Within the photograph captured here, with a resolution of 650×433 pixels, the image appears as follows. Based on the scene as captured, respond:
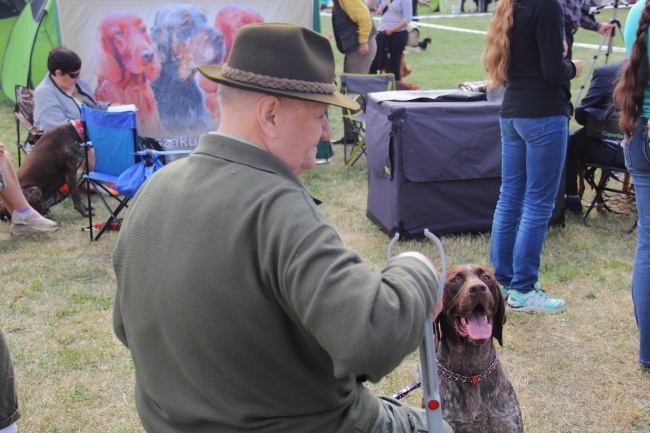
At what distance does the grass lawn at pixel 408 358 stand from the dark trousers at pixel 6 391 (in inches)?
30.4

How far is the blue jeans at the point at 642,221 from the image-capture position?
3.22 metres

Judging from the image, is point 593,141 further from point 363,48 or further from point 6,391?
point 6,391

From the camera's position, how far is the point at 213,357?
1479 millimetres

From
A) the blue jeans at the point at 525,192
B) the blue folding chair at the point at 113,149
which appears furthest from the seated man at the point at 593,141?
the blue folding chair at the point at 113,149

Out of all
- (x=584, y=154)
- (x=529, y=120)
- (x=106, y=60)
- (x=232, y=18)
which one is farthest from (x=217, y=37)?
(x=529, y=120)

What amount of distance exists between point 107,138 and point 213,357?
15.7 ft

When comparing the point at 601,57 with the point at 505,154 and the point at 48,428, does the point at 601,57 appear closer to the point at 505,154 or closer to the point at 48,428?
the point at 505,154

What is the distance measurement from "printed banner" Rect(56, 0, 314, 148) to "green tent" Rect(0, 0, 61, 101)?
4.47ft

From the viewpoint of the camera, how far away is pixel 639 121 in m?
3.19

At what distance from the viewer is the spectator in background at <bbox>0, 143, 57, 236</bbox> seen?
5.91m

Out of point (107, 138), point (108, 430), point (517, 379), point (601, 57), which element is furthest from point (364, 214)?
point (601, 57)

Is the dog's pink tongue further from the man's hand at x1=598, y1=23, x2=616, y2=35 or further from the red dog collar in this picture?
the man's hand at x1=598, y1=23, x2=616, y2=35

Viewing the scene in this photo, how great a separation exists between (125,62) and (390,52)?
3854mm

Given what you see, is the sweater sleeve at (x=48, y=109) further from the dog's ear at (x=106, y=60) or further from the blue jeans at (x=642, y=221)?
the blue jeans at (x=642, y=221)
